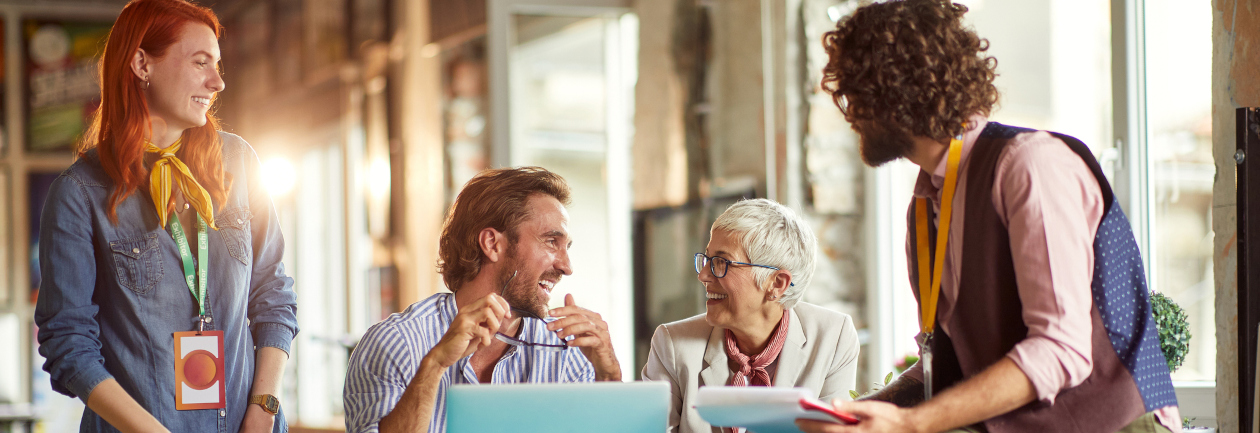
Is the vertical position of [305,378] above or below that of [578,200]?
below

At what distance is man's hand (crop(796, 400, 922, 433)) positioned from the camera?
1505 millimetres

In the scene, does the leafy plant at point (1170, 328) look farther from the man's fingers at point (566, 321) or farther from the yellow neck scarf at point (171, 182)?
the yellow neck scarf at point (171, 182)

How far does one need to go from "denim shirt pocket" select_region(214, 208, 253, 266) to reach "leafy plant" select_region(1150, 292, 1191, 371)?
197 centimetres

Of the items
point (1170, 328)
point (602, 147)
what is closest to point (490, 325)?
point (1170, 328)

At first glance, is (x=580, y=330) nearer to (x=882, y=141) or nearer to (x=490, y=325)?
(x=490, y=325)

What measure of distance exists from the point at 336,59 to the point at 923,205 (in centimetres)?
610

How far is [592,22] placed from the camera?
4777mm

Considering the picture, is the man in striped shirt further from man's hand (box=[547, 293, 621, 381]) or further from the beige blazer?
the beige blazer

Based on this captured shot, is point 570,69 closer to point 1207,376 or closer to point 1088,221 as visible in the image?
point 1207,376

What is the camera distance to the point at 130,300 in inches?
76.9

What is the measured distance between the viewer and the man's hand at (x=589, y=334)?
207cm

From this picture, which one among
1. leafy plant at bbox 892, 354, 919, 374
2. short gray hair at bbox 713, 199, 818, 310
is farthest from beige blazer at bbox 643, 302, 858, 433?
leafy plant at bbox 892, 354, 919, 374

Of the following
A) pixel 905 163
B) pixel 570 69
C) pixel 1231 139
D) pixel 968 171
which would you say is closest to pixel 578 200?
pixel 570 69

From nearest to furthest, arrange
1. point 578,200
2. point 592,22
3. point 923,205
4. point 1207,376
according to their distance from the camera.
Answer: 1. point 923,205
2. point 1207,376
3. point 592,22
4. point 578,200
